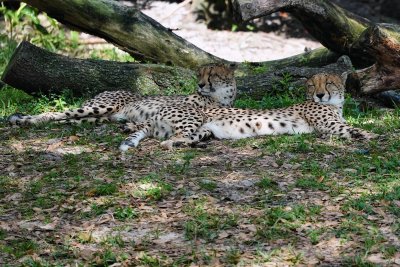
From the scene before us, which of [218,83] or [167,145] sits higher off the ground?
[218,83]

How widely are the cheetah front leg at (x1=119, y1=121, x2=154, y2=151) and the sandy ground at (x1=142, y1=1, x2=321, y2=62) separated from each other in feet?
17.4

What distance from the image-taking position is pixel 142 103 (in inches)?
319

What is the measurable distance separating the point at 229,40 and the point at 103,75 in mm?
5239

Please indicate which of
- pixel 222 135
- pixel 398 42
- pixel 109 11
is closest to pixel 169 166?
pixel 222 135

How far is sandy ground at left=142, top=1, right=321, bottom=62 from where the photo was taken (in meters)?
13.2

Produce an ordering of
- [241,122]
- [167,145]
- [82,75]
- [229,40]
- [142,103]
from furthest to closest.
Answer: [229,40] → [82,75] → [142,103] → [241,122] → [167,145]

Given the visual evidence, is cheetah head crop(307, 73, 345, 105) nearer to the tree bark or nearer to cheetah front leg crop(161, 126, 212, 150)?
cheetah front leg crop(161, 126, 212, 150)

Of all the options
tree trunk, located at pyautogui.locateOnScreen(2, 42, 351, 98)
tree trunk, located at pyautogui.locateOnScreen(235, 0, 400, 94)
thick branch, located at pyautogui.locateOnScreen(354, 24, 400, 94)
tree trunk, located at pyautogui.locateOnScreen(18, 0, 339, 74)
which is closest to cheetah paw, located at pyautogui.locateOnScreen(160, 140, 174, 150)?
tree trunk, located at pyautogui.locateOnScreen(235, 0, 400, 94)

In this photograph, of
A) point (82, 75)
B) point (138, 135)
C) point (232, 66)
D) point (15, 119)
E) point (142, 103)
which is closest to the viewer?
point (138, 135)

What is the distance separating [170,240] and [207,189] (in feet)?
3.13

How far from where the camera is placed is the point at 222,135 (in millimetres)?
7617

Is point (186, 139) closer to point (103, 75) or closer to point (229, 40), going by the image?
point (103, 75)

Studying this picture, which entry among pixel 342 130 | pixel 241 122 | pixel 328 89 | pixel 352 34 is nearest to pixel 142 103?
pixel 241 122

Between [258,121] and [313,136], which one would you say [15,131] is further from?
[313,136]
